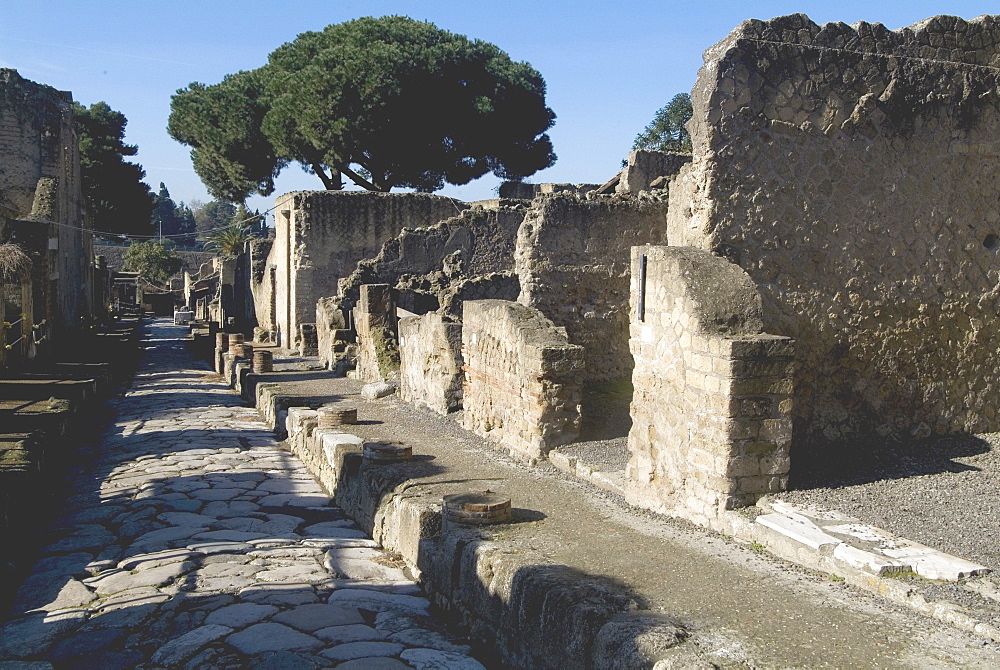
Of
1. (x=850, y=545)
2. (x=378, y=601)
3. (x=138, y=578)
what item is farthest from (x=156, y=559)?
(x=850, y=545)

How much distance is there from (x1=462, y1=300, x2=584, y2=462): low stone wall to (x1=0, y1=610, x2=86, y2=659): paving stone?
3157mm

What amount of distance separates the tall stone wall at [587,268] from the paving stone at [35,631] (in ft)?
15.3

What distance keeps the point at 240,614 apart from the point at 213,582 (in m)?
0.60

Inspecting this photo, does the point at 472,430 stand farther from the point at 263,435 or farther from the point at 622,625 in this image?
the point at 622,625

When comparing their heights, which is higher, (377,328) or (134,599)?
(377,328)

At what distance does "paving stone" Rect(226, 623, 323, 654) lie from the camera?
159 inches

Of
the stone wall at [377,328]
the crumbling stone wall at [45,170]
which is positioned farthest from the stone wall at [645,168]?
the crumbling stone wall at [45,170]

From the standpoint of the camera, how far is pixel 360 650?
13.3 feet

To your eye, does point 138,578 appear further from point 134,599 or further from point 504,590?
point 504,590

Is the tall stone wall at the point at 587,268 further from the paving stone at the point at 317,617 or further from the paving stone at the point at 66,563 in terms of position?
the paving stone at the point at 66,563

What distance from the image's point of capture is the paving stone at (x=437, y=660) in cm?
387

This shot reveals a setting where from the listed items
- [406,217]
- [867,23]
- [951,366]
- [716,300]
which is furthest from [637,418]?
[406,217]

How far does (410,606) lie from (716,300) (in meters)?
2.30

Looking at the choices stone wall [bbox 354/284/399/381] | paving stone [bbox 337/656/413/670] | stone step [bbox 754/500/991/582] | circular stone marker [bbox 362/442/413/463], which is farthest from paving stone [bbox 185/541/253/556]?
stone wall [bbox 354/284/399/381]
